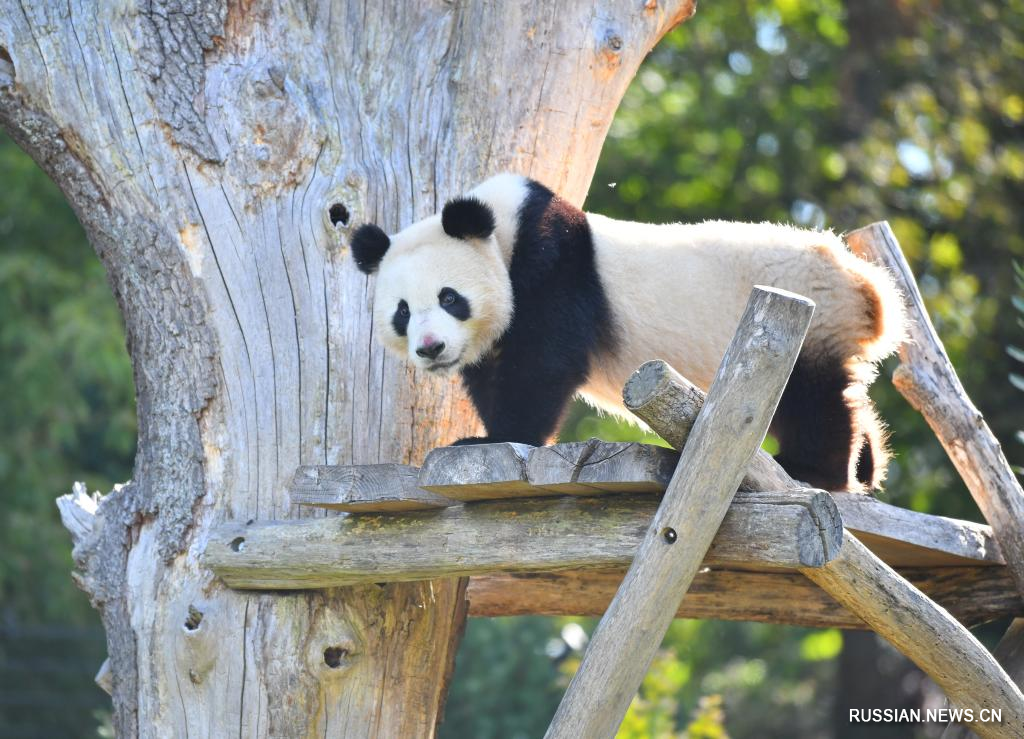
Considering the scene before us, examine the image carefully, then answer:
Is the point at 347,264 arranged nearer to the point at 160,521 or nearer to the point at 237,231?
the point at 237,231

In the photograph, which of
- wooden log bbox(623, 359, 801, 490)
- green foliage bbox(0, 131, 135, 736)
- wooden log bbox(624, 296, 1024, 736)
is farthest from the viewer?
green foliage bbox(0, 131, 135, 736)

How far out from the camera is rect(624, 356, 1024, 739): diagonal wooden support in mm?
3096

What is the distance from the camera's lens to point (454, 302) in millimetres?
4094

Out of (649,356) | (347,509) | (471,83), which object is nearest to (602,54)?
(471,83)

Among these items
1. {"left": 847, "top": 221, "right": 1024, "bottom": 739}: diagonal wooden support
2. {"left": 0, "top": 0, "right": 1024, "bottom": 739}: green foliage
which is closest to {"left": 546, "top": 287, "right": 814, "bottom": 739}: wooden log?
{"left": 847, "top": 221, "right": 1024, "bottom": 739}: diagonal wooden support

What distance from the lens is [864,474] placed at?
4738 mm

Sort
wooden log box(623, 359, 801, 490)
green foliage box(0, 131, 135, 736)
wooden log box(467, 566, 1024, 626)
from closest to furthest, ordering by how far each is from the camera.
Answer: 1. wooden log box(623, 359, 801, 490)
2. wooden log box(467, 566, 1024, 626)
3. green foliage box(0, 131, 135, 736)

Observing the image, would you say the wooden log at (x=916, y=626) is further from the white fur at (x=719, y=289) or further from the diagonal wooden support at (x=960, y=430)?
the diagonal wooden support at (x=960, y=430)

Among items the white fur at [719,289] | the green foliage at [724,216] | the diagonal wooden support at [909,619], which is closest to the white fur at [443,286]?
the white fur at [719,289]

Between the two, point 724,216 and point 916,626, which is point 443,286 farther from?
point 724,216

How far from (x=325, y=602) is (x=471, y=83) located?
2012 millimetres

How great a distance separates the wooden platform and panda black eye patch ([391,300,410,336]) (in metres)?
0.67

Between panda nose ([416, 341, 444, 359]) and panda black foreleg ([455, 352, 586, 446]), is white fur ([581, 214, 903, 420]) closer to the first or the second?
panda black foreleg ([455, 352, 586, 446])

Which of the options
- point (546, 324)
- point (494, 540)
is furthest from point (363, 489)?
point (546, 324)
